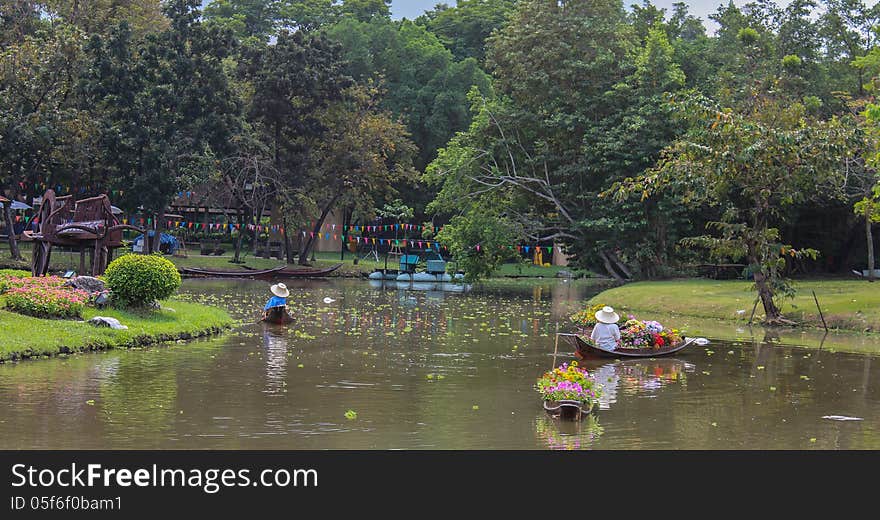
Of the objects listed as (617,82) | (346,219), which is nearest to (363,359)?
(617,82)

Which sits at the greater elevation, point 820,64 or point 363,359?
point 820,64

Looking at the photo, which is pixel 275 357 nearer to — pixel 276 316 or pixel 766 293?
pixel 276 316

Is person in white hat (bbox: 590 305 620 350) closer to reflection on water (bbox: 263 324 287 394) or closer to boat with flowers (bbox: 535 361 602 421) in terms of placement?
reflection on water (bbox: 263 324 287 394)

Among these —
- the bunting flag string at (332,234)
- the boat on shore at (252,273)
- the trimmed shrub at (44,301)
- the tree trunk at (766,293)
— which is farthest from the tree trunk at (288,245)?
the trimmed shrub at (44,301)

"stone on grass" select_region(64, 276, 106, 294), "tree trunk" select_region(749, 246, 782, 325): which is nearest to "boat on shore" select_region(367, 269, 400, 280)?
"tree trunk" select_region(749, 246, 782, 325)

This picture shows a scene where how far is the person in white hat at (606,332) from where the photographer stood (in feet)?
77.0

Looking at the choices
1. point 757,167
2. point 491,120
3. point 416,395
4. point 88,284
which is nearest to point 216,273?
point 491,120

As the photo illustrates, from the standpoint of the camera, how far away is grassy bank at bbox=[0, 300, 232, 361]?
66.5 ft

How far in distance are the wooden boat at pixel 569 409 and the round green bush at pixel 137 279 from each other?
42.5 feet

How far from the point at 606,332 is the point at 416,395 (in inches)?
289

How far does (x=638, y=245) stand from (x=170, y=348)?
31.8 metres

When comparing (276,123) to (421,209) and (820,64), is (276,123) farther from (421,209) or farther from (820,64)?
(820,64)

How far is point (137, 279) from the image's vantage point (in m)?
25.1
